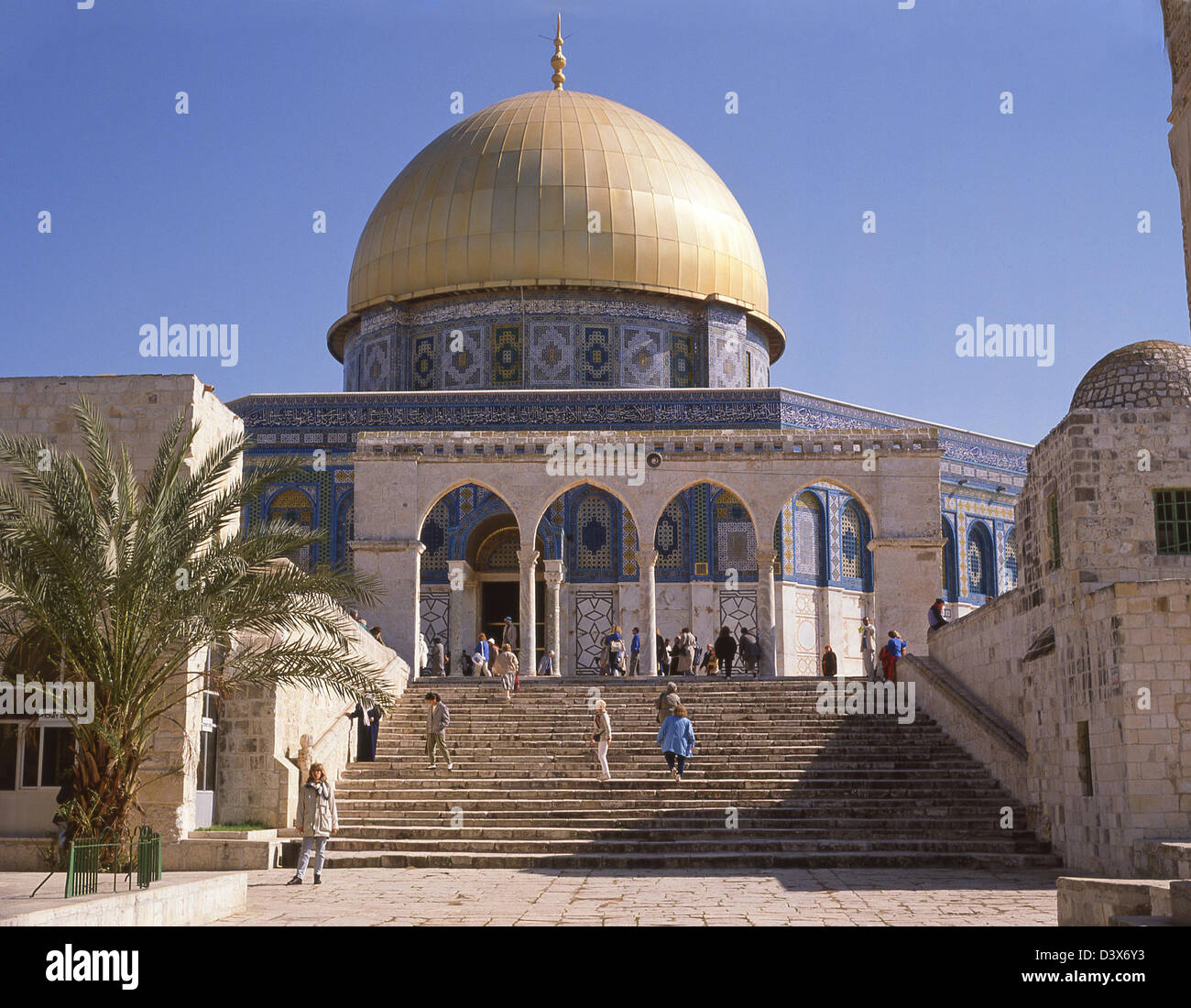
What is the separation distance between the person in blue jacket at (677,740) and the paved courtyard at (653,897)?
2505 mm

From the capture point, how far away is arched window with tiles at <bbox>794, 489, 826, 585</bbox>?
24.7 m

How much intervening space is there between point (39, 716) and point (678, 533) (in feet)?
45.8

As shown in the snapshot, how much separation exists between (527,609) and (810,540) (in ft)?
21.5

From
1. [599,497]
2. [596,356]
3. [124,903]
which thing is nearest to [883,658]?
[599,497]

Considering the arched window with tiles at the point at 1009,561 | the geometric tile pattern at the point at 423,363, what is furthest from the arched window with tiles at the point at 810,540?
the geometric tile pattern at the point at 423,363

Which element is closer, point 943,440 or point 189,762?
point 189,762

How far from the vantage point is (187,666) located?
12094 millimetres

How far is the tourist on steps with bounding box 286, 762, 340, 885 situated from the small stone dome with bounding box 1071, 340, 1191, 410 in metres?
6.93

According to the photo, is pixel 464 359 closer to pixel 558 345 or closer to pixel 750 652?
pixel 558 345

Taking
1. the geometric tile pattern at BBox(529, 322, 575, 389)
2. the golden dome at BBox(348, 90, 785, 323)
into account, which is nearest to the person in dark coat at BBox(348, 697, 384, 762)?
the geometric tile pattern at BBox(529, 322, 575, 389)

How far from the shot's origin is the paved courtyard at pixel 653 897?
8625 millimetres

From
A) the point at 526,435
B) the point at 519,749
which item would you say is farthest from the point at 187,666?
the point at 526,435

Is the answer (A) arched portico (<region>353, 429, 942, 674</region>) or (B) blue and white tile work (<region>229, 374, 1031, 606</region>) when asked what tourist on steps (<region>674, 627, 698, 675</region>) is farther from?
(B) blue and white tile work (<region>229, 374, 1031, 606</region>)
